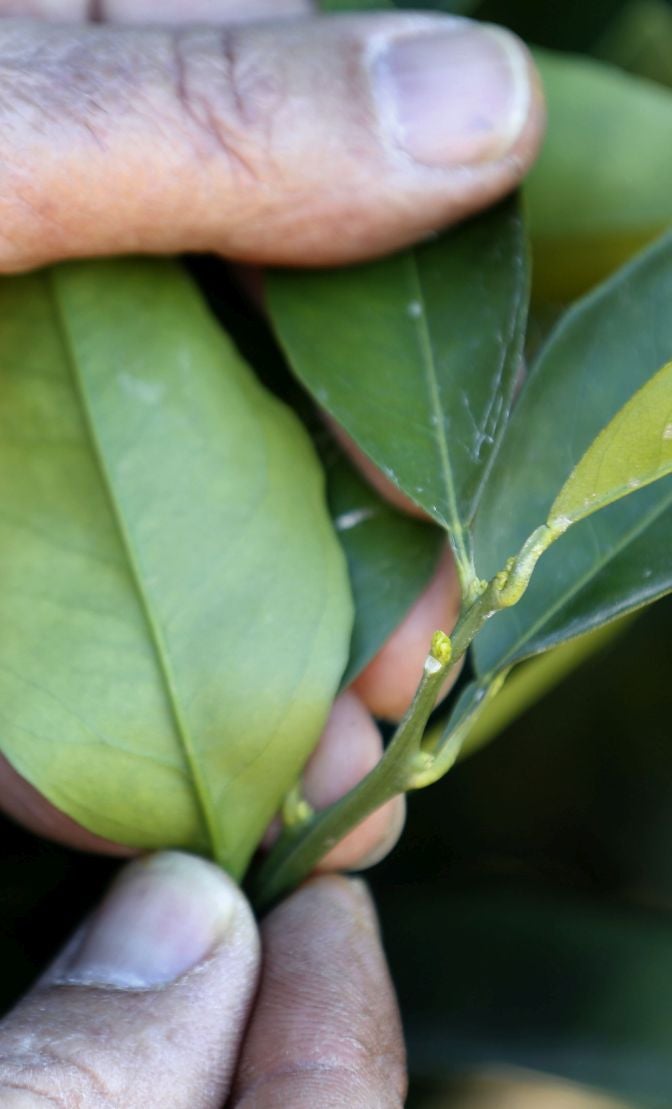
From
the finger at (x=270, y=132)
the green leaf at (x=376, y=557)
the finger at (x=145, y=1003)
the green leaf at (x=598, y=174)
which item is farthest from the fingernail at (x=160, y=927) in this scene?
the green leaf at (x=598, y=174)

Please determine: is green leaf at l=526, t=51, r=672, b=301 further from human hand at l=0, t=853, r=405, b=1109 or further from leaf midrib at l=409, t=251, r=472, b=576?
human hand at l=0, t=853, r=405, b=1109

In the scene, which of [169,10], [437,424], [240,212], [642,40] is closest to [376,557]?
[437,424]

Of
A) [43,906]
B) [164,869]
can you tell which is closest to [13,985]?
[43,906]

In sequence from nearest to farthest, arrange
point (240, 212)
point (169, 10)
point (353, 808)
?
point (353, 808) < point (240, 212) < point (169, 10)

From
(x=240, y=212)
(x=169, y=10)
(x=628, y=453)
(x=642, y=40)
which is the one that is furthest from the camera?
(x=642, y=40)

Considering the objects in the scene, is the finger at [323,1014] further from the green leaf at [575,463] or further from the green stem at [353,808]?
the green leaf at [575,463]

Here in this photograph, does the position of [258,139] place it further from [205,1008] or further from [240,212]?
[205,1008]
